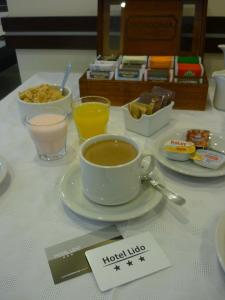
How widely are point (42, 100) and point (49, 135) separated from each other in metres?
0.19

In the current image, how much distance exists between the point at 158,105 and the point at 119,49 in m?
0.46

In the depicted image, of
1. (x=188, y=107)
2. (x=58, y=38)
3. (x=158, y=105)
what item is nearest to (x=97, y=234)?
(x=158, y=105)

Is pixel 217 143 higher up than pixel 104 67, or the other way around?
pixel 104 67

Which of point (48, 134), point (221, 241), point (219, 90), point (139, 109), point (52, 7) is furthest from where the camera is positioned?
point (52, 7)

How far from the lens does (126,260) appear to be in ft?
1.54

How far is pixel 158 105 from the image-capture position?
2.72ft

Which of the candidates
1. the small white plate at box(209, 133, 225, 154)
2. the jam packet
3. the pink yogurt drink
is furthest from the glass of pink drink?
the small white plate at box(209, 133, 225, 154)

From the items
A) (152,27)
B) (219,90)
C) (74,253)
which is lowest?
(74,253)

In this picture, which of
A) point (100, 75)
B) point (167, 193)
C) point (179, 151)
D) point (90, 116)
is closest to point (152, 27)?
point (100, 75)

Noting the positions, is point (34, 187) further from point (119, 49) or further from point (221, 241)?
point (119, 49)

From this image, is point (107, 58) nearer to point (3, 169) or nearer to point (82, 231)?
point (3, 169)

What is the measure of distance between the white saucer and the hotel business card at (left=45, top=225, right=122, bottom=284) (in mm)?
27

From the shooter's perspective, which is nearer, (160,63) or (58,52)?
(160,63)

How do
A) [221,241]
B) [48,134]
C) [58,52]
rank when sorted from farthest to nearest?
1. [58,52]
2. [48,134]
3. [221,241]
